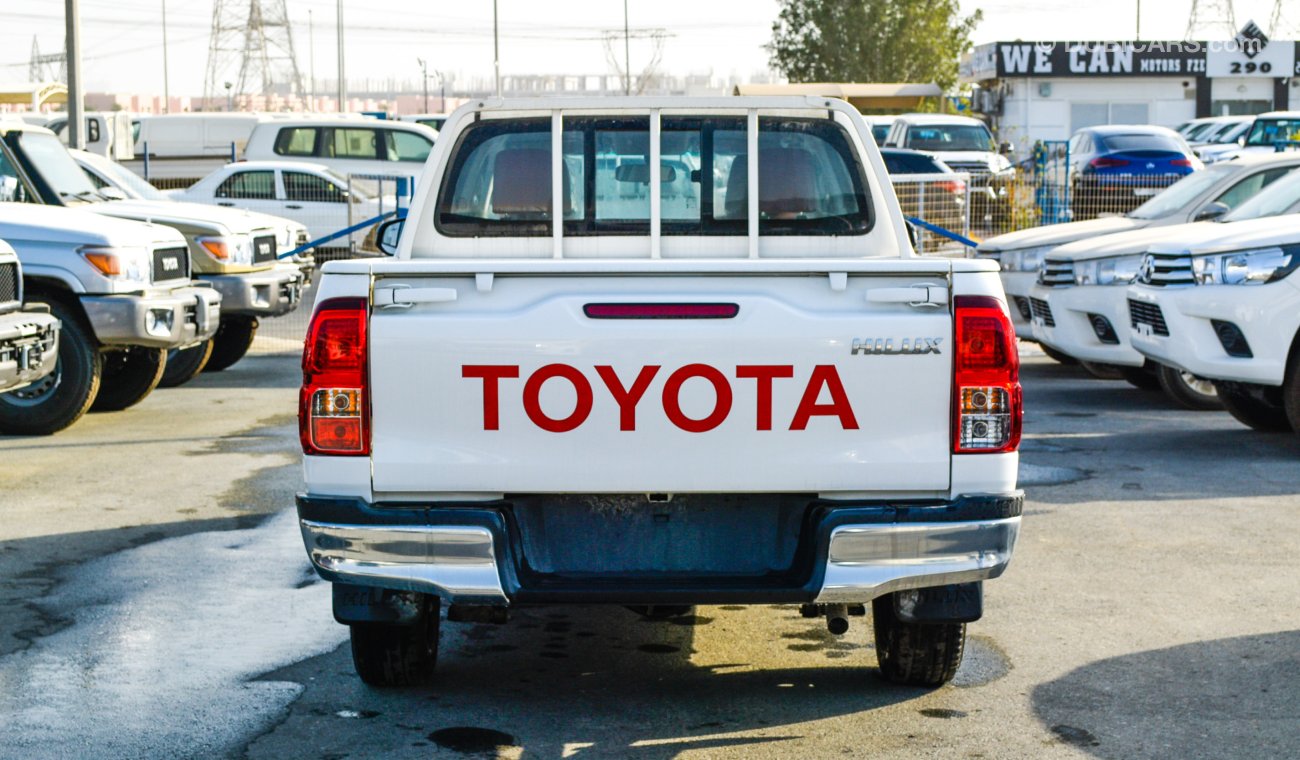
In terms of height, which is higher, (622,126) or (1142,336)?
(622,126)

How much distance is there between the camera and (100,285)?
36.6ft

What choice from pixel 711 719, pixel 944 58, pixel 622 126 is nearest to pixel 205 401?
pixel 622 126

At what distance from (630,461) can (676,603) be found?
1.37 ft

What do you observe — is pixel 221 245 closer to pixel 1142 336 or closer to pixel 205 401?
pixel 205 401

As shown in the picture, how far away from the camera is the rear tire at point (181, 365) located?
13820mm

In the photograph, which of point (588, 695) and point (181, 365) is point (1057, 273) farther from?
point (588, 695)

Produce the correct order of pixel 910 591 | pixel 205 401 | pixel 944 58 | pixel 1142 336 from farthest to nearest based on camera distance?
pixel 944 58 → pixel 205 401 → pixel 1142 336 → pixel 910 591

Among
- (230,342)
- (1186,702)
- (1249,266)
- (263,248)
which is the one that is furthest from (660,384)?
(230,342)

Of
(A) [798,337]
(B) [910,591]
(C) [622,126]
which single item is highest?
(C) [622,126]

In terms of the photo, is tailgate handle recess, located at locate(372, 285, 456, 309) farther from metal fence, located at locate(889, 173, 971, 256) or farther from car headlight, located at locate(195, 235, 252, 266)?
metal fence, located at locate(889, 173, 971, 256)

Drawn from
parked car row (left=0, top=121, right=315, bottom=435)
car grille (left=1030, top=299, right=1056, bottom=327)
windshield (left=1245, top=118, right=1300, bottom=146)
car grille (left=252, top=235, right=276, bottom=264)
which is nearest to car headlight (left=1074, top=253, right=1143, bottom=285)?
car grille (left=1030, top=299, right=1056, bottom=327)

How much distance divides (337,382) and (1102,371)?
392 inches

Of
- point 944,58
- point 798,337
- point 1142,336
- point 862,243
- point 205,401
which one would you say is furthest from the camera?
point 944,58

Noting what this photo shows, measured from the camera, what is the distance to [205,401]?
13.0 metres
